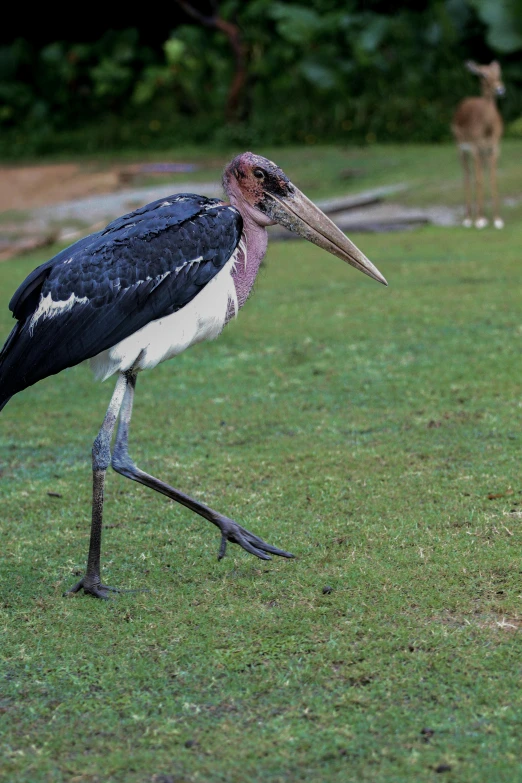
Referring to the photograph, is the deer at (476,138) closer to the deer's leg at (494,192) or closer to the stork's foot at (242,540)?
the deer's leg at (494,192)

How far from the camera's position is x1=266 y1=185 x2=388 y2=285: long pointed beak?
398 cm

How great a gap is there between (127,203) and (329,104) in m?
5.55

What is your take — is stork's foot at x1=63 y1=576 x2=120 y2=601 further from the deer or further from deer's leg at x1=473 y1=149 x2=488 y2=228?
the deer

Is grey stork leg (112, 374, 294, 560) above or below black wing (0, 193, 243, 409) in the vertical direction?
below

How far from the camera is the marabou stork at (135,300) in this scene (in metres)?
3.70

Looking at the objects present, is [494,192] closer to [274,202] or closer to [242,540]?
[274,202]

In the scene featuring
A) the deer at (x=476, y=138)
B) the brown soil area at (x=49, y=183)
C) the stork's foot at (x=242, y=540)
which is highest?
the deer at (x=476, y=138)

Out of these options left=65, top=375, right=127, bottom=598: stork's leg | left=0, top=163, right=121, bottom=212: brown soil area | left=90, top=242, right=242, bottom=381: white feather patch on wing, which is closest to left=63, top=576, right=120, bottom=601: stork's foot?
left=65, top=375, right=127, bottom=598: stork's leg

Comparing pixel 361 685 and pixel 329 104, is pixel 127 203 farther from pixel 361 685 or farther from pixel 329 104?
pixel 361 685

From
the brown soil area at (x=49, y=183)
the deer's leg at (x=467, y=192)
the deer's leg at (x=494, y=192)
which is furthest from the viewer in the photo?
the brown soil area at (x=49, y=183)

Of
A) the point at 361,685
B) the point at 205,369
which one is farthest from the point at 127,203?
the point at 361,685

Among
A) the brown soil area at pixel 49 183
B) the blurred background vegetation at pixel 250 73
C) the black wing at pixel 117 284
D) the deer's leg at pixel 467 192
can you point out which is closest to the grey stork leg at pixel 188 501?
the black wing at pixel 117 284

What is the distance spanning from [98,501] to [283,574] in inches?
26.2

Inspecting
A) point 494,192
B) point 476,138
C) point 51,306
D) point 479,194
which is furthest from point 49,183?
point 51,306
